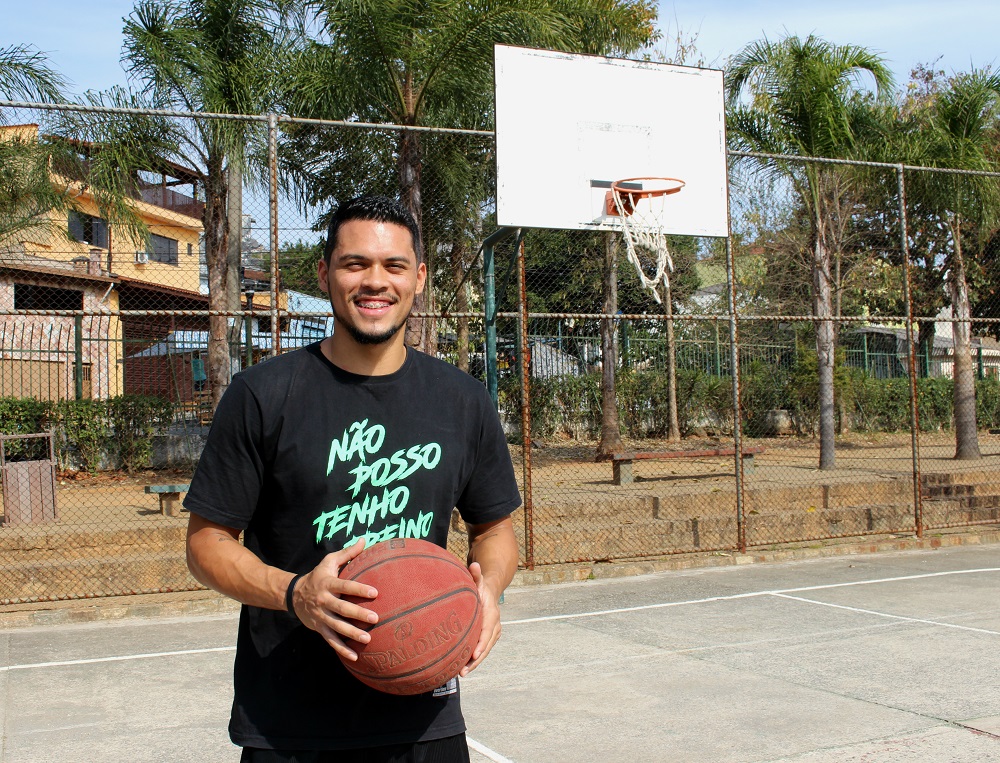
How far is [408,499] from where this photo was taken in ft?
7.52

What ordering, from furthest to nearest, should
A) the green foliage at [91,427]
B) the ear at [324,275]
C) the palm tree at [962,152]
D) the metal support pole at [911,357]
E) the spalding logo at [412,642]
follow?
the palm tree at [962,152]
the green foliage at [91,427]
the metal support pole at [911,357]
the ear at [324,275]
the spalding logo at [412,642]

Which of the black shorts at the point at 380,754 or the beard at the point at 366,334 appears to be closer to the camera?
the black shorts at the point at 380,754

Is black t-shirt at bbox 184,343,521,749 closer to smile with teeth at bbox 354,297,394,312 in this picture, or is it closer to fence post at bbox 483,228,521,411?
smile with teeth at bbox 354,297,394,312

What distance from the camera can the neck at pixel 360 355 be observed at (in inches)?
91.1

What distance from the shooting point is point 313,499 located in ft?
7.23

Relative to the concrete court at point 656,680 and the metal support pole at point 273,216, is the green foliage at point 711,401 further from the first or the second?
the concrete court at point 656,680

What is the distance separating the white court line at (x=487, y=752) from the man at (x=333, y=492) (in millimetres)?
2078

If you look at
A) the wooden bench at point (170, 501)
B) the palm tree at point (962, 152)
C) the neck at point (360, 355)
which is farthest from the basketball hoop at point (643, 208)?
the neck at point (360, 355)

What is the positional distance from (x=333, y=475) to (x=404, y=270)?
532mm

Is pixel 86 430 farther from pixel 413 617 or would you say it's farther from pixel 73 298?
pixel 413 617

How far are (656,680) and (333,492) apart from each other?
378 cm

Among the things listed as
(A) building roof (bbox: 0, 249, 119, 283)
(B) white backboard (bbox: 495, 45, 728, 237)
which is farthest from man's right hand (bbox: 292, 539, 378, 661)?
(A) building roof (bbox: 0, 249, 119, 283)

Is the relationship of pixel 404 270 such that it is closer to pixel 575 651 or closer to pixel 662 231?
pixel 575 651

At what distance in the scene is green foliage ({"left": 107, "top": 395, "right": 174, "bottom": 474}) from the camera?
13633 mm
